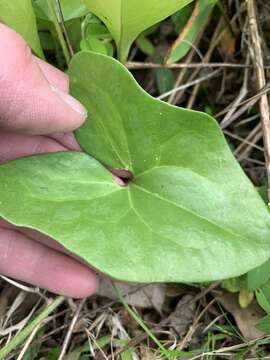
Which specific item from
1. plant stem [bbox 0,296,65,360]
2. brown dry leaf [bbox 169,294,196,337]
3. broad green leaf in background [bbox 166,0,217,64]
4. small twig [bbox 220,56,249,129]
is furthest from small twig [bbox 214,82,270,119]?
plant stem [bbox 0,296,65,360]

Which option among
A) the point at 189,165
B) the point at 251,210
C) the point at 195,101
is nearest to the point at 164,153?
the point at 189,165

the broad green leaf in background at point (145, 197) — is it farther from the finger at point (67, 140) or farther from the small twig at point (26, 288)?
the small twig at point (26, 288)

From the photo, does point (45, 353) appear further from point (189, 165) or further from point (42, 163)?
point (189, 165)

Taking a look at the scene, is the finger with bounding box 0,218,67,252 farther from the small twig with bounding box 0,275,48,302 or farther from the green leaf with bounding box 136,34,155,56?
the green leaf with bounding box 136,34,155,56

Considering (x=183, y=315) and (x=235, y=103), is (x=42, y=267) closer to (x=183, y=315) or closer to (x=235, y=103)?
(x=183, y=315)

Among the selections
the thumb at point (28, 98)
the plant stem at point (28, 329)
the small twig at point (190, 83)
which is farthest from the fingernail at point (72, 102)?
the plant stem at point (28, 329)

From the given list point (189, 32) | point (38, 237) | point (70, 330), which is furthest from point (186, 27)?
point (70, 330)
